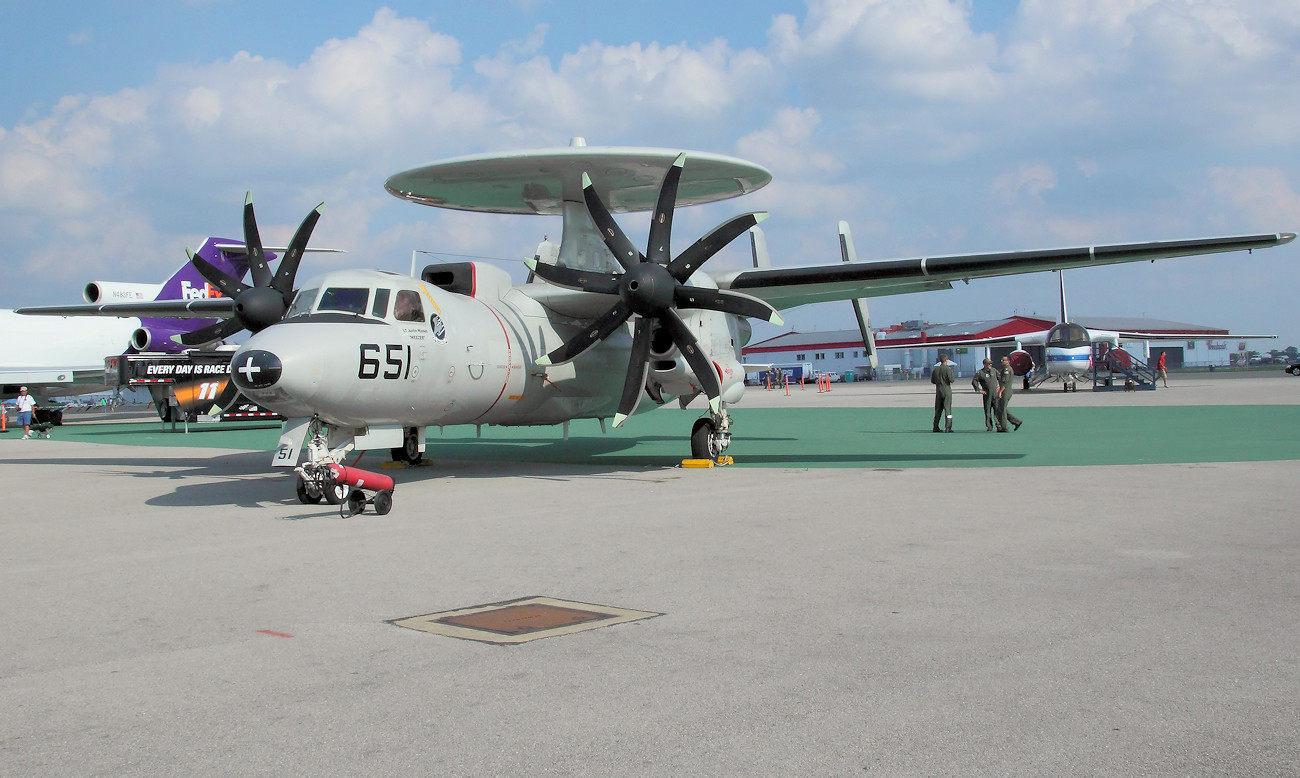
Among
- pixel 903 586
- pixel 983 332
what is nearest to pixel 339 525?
pixel 903 586

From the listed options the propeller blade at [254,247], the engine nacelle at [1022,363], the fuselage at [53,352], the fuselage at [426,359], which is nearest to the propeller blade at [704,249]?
the fuselage at [426,359]

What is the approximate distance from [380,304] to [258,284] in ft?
16.8

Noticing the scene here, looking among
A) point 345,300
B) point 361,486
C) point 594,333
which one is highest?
point 345,300

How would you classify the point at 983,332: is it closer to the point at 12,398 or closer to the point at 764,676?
the point at 12,398

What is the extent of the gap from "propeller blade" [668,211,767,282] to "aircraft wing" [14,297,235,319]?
10.2 m

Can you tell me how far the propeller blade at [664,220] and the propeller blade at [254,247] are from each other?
7096 mm

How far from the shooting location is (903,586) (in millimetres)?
7840

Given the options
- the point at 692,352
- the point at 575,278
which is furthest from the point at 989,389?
the point at 575,278

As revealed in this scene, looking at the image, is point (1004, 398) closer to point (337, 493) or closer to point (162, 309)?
point (337, 493)

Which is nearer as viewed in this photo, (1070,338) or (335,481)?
(335,481)

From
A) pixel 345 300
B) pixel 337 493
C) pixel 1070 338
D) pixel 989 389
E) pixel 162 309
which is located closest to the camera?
pixel 337 493

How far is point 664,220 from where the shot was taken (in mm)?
16938

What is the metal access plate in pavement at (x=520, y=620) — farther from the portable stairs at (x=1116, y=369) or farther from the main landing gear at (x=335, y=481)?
the portable stairs at (x=1116, y=369)

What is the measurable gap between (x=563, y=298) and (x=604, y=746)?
1434 cm
